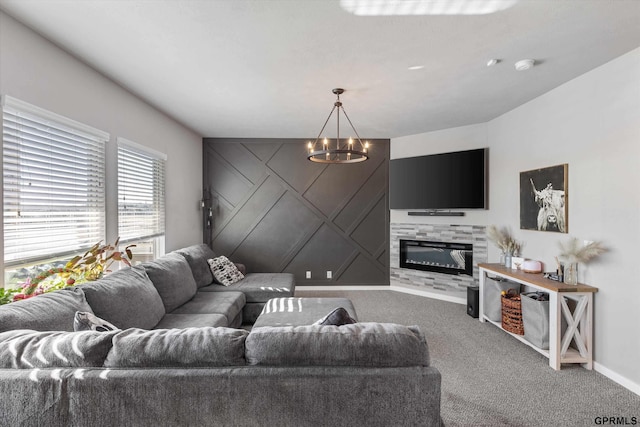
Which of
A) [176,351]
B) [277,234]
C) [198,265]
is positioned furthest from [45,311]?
[277,234]

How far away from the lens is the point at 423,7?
5.95 feet

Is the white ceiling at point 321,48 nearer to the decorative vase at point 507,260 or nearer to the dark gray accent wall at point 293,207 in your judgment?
the dark gray accent wall at point 293,207

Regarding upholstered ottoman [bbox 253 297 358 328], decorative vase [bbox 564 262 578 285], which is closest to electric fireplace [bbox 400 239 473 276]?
decorative vase [bbox 564 262 578 285]

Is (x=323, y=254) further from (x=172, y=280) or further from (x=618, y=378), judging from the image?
(x=618, y=378)

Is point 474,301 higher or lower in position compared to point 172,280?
lower

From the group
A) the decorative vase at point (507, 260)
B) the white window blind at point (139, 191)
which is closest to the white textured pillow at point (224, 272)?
the white window blind at point (139, 191)

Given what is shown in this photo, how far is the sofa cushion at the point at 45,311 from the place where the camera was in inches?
56.8

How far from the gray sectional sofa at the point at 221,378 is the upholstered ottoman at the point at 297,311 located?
1.35 metres

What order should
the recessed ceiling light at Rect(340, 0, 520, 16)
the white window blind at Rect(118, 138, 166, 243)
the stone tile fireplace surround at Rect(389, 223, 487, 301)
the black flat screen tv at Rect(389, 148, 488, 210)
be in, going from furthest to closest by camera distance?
the stone tile fireplace surround at Rect(389, 223, 487, 301) → the black flat screen tv at Rect(389, 148, 488, 210) → the white window blind at Rect(118, 138, 166, 243) → the recessed ceiling light at Rect(340, 0, 520, 16)

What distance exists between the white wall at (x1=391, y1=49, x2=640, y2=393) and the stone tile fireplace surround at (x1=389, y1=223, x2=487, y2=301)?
100cm

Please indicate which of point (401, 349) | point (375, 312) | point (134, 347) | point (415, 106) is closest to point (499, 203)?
point (415, 106)

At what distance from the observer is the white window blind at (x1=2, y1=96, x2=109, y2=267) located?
6.35ft

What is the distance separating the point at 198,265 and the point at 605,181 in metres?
4.28

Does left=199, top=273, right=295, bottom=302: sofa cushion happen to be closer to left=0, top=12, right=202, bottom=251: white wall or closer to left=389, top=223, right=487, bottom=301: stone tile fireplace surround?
left=0, top=12, right=202, bottom=251: white wall
